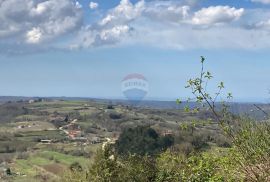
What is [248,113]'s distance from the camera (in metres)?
10.8

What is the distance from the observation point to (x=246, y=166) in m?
10.2

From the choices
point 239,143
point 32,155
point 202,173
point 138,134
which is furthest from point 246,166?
A: point 32,155

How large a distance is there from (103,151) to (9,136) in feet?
440

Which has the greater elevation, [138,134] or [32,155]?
[138,134]

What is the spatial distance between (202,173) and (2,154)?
129m

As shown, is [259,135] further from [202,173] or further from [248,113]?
[202,173]

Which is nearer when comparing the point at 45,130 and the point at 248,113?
the point at 248,113

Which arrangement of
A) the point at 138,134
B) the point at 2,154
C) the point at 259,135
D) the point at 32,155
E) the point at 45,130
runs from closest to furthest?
the point at 259,135, the point at 138,134, the point at 32,155, the point at 2,154, the point at 45,130

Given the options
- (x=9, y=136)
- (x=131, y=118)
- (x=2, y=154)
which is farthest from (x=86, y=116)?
(x=2, y=154)

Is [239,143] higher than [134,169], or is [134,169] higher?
[239,143]

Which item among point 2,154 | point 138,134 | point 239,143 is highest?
point 239,143

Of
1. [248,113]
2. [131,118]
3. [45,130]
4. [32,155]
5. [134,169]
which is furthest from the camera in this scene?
[131,118]

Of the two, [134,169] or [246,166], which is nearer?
[246,166]

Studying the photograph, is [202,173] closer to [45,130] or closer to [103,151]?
[103,151]
